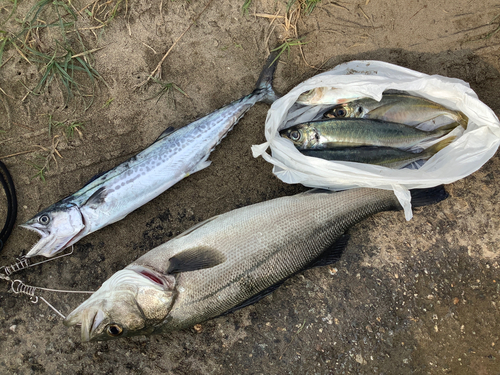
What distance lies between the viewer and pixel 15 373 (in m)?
2.94

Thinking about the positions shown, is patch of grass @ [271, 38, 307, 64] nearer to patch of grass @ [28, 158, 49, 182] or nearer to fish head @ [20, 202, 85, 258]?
fish head @ [20, 202, 85, 258]

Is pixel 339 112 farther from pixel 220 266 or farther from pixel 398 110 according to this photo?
pixel 220 266

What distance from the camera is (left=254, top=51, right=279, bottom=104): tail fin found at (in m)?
2.97

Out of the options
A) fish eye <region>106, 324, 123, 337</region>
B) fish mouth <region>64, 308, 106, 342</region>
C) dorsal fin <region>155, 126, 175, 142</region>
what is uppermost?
dorsal fin <region>155, 126, 175, 142</region>

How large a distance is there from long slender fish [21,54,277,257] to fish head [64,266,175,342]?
0.67 meters

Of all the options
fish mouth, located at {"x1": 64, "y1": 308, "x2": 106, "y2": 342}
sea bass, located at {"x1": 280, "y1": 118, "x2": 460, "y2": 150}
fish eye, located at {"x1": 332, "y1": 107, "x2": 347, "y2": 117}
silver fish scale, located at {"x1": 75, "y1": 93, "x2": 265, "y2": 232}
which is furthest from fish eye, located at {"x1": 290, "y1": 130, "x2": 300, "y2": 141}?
fish mouth, located at {"x1": 64, "y1": 308, "x2": 106, "y2": 342}

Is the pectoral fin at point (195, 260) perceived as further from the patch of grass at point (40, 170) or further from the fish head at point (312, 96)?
the patch of grass at point (40, 170)

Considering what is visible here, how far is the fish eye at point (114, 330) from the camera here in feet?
7.65

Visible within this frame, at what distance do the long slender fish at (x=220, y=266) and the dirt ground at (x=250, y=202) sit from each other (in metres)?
0.50

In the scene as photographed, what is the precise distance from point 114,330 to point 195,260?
0.77 meters

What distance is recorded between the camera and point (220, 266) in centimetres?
239

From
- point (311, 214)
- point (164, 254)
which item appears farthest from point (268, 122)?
point (164, 254)

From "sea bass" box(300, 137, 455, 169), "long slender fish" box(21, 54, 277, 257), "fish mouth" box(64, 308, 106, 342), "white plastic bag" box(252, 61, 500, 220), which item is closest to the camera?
"fish mouth" box(64, 308, 106, 342)

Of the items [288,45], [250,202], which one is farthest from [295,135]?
[288,45]
